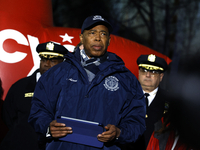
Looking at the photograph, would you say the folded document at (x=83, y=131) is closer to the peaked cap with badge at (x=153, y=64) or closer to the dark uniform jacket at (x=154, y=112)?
the dark uniform jacket at (x=154, y=112)

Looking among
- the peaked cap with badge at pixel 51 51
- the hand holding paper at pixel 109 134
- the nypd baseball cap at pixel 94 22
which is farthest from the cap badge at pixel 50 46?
the hand holding paper at pixel 109 134

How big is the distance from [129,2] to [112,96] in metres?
12.8

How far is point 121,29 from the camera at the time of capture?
14.1m

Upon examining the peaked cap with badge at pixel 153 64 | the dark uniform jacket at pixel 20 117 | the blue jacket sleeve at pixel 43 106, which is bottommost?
the dark uniform jacket at pixel 20 117

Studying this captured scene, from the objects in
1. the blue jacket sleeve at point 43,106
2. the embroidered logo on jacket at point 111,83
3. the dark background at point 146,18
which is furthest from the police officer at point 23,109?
the dark background at point 146,18

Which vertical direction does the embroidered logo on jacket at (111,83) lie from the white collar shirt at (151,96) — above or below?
above

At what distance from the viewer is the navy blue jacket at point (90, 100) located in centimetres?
196

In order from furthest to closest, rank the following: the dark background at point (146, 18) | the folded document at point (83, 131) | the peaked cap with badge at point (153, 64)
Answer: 1. the dark background at point (146, 18)
2. the peaked cap with badge at point (153, 64)
3. the folded document at point (83, 131)

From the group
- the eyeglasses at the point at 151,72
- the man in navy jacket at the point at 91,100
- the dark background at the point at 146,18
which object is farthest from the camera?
the dark background at the point at 146,18

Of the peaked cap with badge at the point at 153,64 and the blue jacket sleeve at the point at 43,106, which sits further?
the peaked cap with badge at the point at 153,64

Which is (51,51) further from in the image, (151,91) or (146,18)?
(146,18)

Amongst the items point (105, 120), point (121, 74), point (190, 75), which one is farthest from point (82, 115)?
point (190, 75)

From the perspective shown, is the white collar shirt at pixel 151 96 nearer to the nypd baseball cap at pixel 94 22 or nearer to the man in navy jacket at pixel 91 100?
the man in navy jacket at pixel 91 100

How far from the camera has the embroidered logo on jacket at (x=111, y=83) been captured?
2.04 meters
